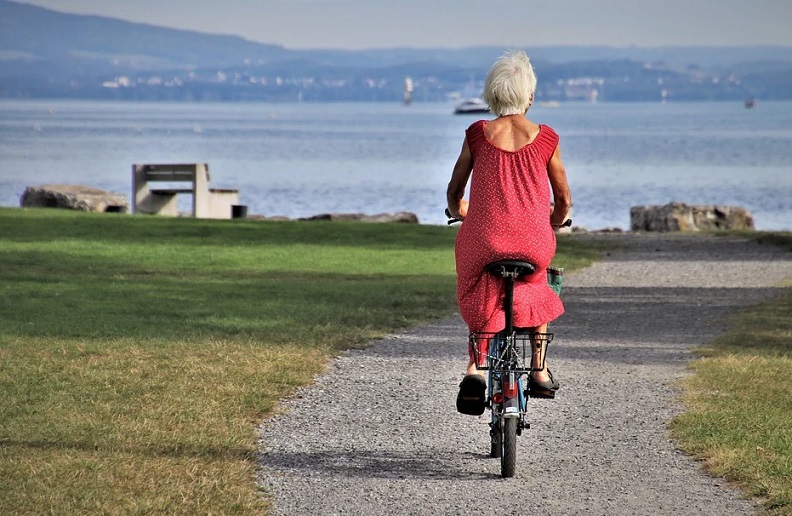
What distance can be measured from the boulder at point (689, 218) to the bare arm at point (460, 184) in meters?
18.6

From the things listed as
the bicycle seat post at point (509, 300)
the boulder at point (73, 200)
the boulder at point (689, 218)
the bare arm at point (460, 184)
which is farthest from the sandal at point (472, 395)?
the boulder at point (689, 218)

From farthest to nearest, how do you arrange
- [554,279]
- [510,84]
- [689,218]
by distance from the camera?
[689,218], [554,279], [510,84]

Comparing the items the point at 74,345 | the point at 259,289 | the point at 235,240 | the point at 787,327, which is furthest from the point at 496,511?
the point at 235,240

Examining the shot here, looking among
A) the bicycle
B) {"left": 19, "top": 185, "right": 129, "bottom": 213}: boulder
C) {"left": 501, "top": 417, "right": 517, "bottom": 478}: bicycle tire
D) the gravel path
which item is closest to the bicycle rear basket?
the bicycle

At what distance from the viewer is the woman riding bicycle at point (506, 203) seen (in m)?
5.91

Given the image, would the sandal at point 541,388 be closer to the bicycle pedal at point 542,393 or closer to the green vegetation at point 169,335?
the bicycle pedal at point 542,393

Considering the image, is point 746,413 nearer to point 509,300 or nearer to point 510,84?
point 509,300

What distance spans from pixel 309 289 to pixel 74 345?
4.25 meters

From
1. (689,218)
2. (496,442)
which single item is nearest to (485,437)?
(496,442)

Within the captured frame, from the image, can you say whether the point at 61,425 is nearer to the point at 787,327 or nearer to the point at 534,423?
the point at 534,423

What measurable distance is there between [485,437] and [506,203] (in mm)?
1573

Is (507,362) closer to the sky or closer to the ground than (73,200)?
closer to the sky

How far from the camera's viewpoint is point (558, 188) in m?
6.11

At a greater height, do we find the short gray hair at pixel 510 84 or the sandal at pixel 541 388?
the short gray hair at pixel 510 84
